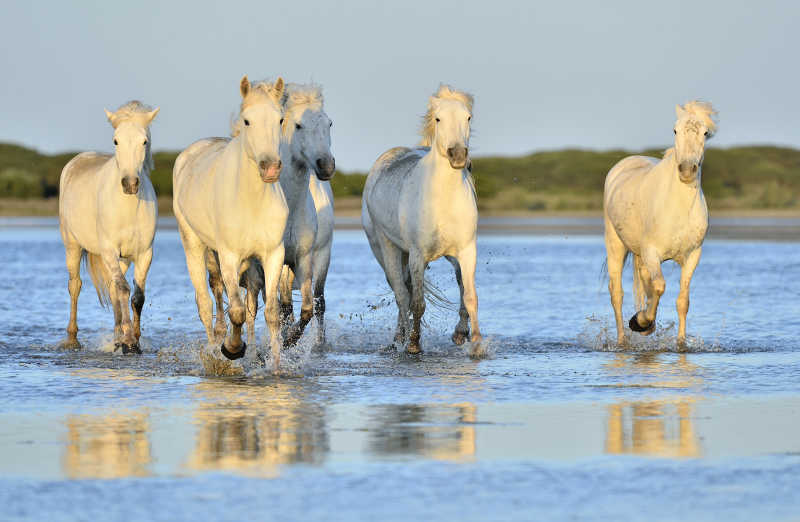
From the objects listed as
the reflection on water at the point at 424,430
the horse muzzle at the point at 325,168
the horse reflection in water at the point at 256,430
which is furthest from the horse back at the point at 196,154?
the reflection on water at the point at 424,430

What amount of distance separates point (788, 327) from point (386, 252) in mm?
4435

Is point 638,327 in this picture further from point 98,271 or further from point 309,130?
point 98,271

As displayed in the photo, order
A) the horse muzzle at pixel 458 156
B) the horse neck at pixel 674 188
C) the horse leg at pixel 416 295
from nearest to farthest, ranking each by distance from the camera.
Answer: the horse muzzle at pixel 458 156
the horse leg at pixel 416 295
the horse neck at pixel 674 188

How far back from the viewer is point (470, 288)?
1130 centimetres

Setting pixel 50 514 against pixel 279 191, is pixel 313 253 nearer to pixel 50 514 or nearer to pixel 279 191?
pixel 279 191

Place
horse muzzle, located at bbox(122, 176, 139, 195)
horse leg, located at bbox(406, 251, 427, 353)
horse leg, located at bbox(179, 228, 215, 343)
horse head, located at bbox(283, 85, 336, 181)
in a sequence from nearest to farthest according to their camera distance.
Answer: horse head, located at bbox(283, 85, 336, 181)
horse muzzle, located at bbox(122, 176, 139, 195)
horse leg, located at bbox(406, 251, 427, 353)
horse leg, located at bbox(179, 228, 215, 343)

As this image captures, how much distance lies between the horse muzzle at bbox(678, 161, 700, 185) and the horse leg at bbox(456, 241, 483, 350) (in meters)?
2.04

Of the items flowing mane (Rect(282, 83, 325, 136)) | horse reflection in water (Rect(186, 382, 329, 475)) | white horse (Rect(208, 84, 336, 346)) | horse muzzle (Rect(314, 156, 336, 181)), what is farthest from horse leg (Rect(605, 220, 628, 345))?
horse reflection in water (Rect(186, 382, 329, 475))

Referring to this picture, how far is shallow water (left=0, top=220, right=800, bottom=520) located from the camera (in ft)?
18.0

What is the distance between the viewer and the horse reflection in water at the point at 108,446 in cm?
603

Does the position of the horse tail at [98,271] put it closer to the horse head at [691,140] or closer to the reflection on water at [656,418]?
the reflection on water at [656,418]

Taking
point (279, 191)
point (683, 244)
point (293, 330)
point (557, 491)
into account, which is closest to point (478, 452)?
point (557, 491)

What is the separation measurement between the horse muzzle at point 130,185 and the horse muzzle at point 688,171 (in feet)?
16.3

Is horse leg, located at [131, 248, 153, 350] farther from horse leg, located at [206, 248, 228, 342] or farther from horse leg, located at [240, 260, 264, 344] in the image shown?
horse leg, located at [240, 260, 264, 344]
